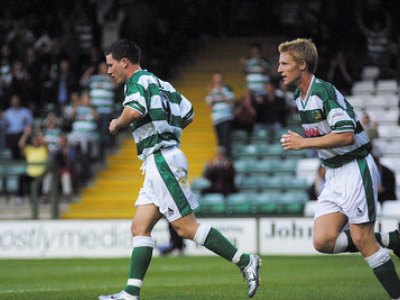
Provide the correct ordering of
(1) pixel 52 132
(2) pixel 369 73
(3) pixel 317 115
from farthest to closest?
(2) pixel 369 73
(1) pixel 52 132
(3) pixel 317 115

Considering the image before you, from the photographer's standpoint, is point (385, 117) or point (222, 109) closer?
point (222, 109)

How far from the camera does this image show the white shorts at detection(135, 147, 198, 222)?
29.4 feet

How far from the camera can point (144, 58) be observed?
24.0 meters

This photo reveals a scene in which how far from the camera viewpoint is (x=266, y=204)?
19609mm

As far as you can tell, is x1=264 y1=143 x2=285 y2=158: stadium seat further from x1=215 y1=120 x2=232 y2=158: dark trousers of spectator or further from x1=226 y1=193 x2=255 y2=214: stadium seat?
x1=226 y1=193 x2=255 y2=214: stadium seat

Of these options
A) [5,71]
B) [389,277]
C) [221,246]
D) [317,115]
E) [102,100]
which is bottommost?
[389,277]

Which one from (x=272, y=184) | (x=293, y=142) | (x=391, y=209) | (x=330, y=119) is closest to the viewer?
(x=293, y=142)

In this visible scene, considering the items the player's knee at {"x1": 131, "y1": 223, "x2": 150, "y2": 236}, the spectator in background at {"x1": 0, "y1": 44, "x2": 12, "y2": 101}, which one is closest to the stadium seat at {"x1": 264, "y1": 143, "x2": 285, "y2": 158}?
the spectator in background at {"x1": 0, "y1": 44, "x2": 12, "y2": 101}

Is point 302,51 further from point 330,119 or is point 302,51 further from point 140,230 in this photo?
point 140,230

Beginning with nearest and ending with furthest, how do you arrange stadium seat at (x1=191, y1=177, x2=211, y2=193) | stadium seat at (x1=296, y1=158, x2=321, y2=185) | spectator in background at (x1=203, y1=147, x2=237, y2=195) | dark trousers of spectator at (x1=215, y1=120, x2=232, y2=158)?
1. spectator in background at (x1=203, y1=147, x2=237, y2=195)
2. stadium seat at (x1=191, y1=177, x2=211, y2=193)
3. stadium seat at (x1=296, y1=158, x2=321, y2=185)
4. dark trousers of spectator at (x1=215, y1=120, x2=232, y2=158)

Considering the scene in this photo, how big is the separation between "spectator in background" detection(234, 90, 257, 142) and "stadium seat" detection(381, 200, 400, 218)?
4.36 m

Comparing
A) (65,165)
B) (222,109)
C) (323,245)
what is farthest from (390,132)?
(323,245)

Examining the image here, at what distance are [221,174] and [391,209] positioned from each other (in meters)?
3.47

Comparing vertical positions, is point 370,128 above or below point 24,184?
above
